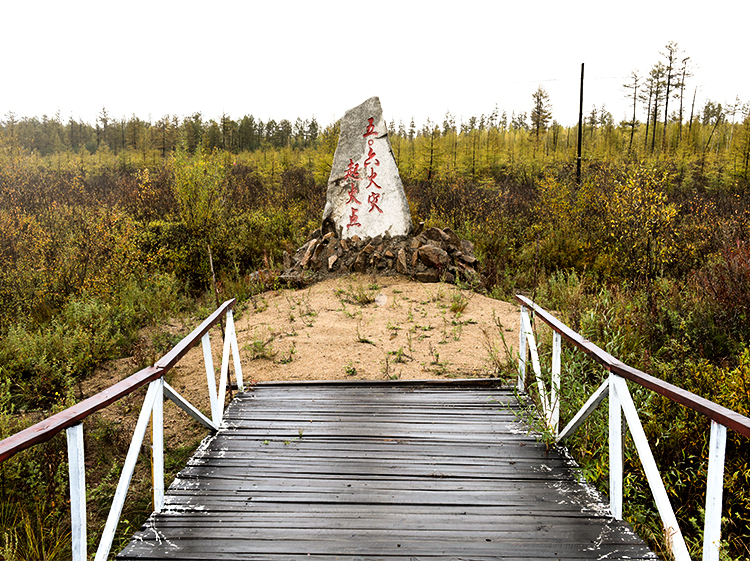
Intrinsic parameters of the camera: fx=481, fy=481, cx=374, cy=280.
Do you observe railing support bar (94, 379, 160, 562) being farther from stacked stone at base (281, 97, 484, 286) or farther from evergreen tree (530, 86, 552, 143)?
evergreen tree (530, 86, 552, 143)

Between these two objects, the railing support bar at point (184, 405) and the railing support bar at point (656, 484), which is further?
the railing support bar at point (184, 405)

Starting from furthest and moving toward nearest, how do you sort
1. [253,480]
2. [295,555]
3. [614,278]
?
[614,278] < [253,480] < [295,555]

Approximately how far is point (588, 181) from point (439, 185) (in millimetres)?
6354

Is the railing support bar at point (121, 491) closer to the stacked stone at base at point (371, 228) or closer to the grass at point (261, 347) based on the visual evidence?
the grass at point (261, 347)

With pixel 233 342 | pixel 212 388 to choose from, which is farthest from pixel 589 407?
pixel 233 342

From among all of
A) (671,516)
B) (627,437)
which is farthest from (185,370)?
(671,516)

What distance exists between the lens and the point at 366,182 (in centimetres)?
1018

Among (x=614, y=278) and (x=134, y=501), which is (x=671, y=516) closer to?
(x=134, y=501)

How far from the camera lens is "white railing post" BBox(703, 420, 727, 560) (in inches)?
72.0

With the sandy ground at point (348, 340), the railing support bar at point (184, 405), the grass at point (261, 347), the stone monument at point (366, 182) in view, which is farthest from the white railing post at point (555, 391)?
the stone monument at point (366, 182)

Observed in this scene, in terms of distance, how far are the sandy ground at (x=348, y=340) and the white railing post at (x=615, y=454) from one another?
261 centimetres

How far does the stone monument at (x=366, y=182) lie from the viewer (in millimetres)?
10078

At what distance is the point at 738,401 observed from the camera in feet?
11.2

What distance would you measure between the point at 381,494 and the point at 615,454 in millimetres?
1355
